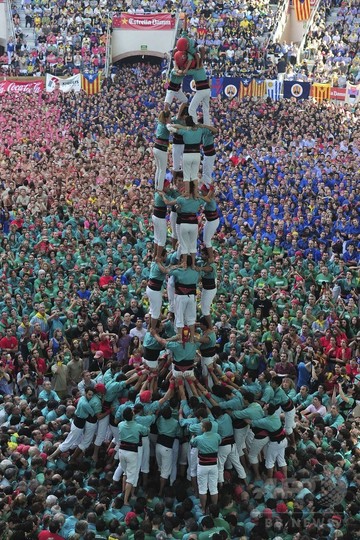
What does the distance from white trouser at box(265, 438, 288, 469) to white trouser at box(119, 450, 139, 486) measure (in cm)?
194

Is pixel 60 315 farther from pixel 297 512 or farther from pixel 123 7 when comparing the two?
pixel 123 7

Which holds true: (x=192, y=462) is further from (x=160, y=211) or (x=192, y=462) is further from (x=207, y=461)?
(x=160, y=211)

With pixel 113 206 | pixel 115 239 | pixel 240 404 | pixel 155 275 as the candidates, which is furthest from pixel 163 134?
pixel 113 206

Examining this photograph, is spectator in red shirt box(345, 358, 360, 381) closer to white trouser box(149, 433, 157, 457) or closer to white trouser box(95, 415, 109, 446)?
white trouser box(149, 433, 157, 457)

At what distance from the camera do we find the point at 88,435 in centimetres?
1358

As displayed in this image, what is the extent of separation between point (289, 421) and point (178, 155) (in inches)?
165

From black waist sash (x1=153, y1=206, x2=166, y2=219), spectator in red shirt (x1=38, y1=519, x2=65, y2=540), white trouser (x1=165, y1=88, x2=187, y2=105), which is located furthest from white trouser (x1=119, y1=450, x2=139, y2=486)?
white trouser (x1=165, y1=88, x2=187, y2=105)

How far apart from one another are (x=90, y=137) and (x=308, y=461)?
1825 cm

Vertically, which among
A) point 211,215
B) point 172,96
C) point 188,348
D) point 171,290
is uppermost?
point 172,96

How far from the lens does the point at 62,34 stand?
40.6m

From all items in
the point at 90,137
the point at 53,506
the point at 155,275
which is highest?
the point at 155,275

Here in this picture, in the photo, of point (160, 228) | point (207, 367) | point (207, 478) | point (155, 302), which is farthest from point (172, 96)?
point (207, 478)

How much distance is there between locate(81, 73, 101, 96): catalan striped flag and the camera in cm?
3403

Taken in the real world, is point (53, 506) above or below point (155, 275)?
below
